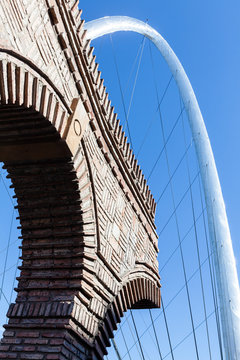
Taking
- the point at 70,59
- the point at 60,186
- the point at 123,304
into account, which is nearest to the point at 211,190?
the point at 123,304

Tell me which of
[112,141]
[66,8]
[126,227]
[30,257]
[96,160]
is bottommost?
[30,257]

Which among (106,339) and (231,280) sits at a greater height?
(231,280)

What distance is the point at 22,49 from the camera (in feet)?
9.25

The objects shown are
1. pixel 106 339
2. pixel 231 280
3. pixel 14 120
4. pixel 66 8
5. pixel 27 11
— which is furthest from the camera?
pixel 231 280

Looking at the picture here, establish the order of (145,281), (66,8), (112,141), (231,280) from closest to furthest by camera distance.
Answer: (66,8)
(112,141)
(145,281)
(231,280)

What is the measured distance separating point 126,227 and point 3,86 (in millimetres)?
2147

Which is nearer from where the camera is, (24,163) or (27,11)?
(27,11)

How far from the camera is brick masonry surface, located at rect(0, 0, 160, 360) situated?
3036mm

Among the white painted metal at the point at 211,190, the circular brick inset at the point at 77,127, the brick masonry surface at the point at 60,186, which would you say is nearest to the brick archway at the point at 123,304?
the brick masonry surface at the point at 60,186

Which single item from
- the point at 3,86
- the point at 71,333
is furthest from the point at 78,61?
the point at 71,333

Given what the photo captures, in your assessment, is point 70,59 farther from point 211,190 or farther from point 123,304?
point 211,190

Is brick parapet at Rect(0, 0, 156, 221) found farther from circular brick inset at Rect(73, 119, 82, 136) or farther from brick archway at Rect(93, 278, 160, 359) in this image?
brick archway at Rect(93, 278, 160, 359)

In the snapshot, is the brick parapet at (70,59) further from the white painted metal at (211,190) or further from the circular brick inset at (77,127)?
the white painted metal at (211,190)

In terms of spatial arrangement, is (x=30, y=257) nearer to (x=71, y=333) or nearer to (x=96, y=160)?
(x=71, y=333)
